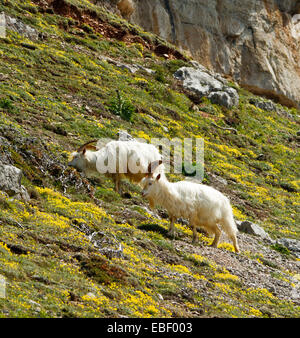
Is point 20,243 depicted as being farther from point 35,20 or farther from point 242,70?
point 242,70

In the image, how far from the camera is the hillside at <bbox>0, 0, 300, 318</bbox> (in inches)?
464

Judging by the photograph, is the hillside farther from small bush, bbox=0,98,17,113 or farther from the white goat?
the white goat

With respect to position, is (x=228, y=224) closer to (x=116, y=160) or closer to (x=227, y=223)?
(x=227, y=223)

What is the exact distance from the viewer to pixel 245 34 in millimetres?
55875

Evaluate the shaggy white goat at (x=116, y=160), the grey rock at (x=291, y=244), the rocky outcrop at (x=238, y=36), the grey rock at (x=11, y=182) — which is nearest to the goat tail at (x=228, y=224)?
the shaggy white goat at (x=116, y=160)

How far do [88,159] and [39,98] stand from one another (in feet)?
24.4

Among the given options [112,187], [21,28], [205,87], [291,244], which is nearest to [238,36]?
[205,87]

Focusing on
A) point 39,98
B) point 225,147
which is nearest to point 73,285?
point 39,98

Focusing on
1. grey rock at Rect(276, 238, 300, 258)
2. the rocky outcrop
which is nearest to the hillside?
grey rock at Rect(276, 238, 300, 258)

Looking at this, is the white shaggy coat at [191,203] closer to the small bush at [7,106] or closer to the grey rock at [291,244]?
the grey rock at [291,244]

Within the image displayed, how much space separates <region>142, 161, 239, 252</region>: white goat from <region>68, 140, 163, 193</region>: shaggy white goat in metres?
1.74

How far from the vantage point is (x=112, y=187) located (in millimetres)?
20391

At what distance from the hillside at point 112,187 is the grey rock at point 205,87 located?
2.35 feet
